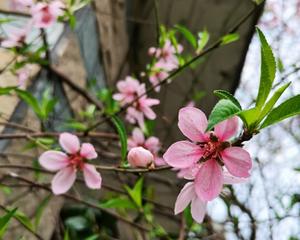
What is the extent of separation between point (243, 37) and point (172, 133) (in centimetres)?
92

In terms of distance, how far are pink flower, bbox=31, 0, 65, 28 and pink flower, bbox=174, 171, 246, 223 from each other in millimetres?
739

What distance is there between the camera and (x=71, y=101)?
2.07 m

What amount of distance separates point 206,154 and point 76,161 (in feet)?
1.25

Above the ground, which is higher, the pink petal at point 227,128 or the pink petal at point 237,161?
the pink petal at point 227,128

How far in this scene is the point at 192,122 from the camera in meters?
0.50

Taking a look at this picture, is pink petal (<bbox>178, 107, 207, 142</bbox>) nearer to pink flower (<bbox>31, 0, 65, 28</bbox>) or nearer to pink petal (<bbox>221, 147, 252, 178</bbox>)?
pink petal (<bbox>221, 147, 252, 178</bbox>)

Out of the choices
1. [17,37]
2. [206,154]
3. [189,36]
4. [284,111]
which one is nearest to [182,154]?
[206,154]

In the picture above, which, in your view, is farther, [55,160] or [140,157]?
[55,160]

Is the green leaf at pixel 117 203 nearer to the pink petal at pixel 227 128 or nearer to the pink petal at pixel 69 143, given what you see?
the pink petal at pixel 69 143

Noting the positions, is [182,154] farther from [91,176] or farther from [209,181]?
[91,176]

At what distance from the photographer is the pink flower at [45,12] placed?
1.10 meters

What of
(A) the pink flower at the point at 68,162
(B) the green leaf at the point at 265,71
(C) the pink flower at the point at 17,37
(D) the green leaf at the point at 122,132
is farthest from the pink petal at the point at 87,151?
(C) the pink flower at the point at 17,37

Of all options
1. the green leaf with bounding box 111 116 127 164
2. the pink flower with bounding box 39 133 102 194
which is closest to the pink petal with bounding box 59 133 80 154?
the pink flower with bounding box 39 133 102 194

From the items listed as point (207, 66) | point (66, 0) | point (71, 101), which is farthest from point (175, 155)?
point (207, 66)
